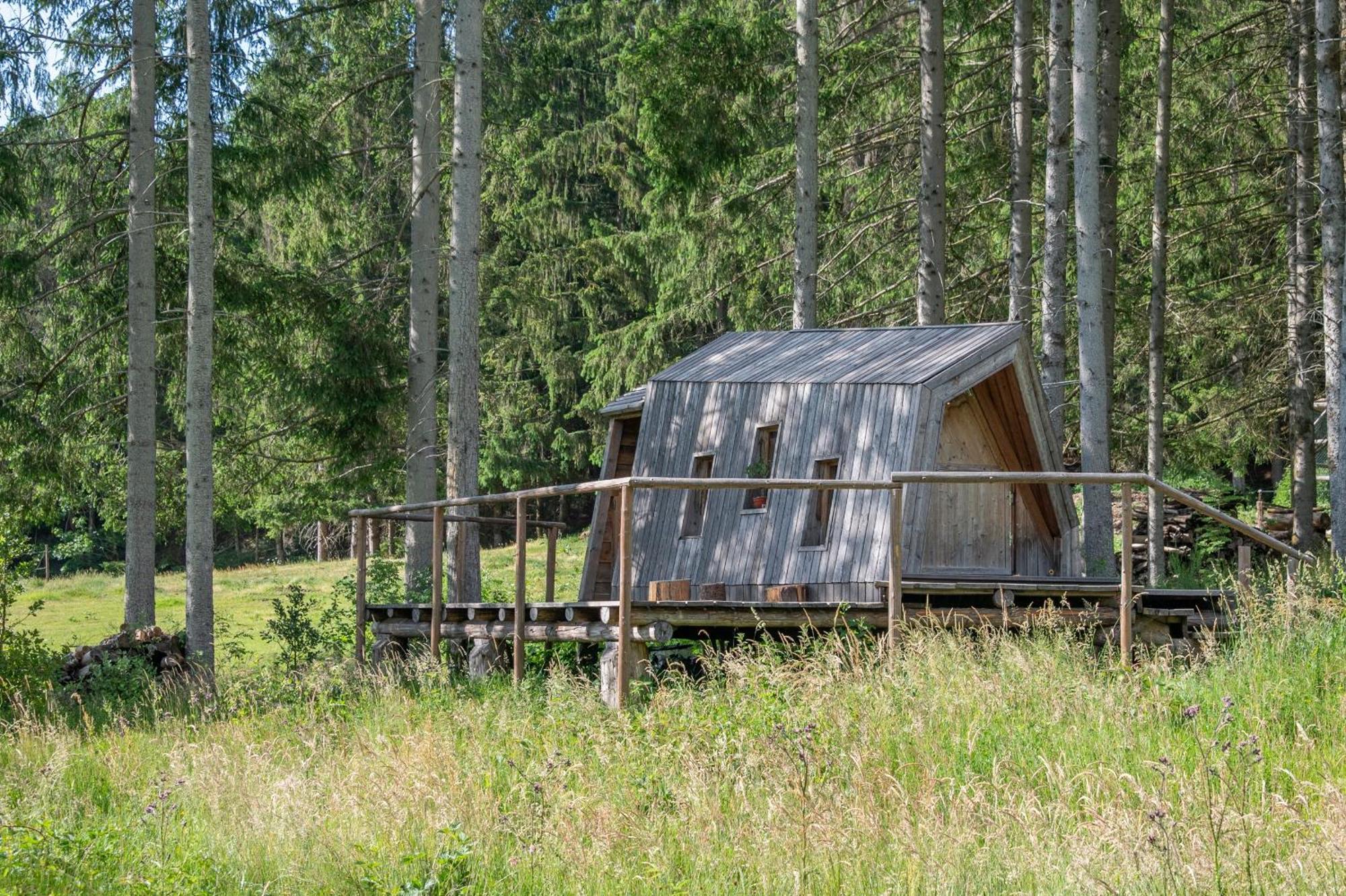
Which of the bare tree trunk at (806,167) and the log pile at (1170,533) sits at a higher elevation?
the bare tree trunk at (806,167)

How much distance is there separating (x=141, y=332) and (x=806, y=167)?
9663 millimetres

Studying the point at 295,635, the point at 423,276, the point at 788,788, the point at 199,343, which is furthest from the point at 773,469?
the point at 788,788

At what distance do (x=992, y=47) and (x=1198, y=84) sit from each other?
483cm

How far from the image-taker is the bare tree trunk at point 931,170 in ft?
69.2

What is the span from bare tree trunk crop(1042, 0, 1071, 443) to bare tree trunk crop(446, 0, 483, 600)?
722cm

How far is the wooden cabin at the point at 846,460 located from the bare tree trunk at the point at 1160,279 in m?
5.15

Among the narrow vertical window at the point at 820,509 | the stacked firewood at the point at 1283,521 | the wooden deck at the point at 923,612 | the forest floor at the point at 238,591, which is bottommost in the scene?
the forest floor at the point at 238,591

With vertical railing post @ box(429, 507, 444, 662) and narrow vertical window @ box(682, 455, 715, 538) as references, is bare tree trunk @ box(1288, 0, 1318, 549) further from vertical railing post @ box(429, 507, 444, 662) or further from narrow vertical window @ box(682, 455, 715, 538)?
vertical railing post @ box(429, 507, 444, 662)

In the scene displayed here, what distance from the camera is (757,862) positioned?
6750 millimetres

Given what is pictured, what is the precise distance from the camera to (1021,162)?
21.2m

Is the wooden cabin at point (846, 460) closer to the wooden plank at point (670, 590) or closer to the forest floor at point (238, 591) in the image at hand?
the wooden plank at point (670, 590)

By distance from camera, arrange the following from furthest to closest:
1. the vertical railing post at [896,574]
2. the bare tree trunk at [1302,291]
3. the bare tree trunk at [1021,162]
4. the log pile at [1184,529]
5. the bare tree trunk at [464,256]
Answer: the log pile at [1184,529], the bare tree trunk at [1021,162], the bare tree trunk at [1302,291], the bare tree trunk at [464,256], the vertical railing post at [896,574]

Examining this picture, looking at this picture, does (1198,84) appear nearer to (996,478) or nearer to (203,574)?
(996,478)

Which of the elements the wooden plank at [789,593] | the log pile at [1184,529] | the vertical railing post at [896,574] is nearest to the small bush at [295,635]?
the wooden plank at [789,593]
